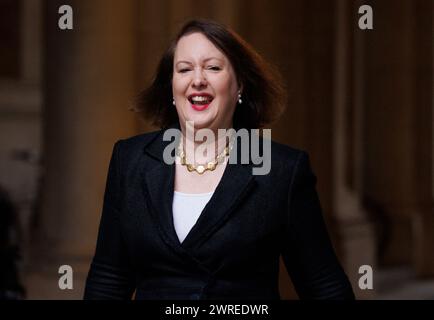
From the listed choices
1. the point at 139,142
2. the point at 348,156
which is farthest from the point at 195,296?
the point at 348,156

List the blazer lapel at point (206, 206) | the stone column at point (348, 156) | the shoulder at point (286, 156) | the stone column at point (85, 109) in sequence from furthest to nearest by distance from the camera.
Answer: the stone column at point (348, 156) → the stone column at point (85, 109) → the shoulder at point (286, 156) → the blazer lapel at point (206, 206)

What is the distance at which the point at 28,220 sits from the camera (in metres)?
5.84

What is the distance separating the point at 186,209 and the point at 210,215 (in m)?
0.08

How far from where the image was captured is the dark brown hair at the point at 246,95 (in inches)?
88.4

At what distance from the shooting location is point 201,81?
6.98 feet

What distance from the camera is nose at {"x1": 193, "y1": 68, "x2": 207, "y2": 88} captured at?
2124 mm

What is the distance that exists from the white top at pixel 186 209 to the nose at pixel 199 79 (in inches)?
10.2

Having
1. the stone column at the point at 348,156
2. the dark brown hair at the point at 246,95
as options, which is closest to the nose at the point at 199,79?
the dark brown hair at the point at 246,95

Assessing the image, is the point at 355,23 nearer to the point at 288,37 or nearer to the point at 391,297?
the point at 288,37

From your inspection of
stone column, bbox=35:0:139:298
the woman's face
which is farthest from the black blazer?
stone column, bbox=35:0:139:298

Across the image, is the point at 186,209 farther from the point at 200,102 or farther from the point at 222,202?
the point at 200,102

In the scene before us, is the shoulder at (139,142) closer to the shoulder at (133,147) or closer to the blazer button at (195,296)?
the shoulder at (133,147)
